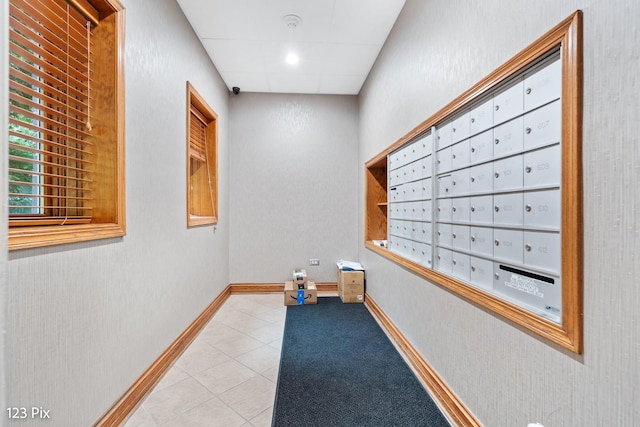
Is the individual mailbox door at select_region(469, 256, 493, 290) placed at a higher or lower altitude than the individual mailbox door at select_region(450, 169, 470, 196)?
lower

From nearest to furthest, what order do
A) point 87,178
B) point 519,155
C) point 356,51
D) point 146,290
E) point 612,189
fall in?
point 612,189
point 519,155
point 87,178
point 146,290
point 356,51

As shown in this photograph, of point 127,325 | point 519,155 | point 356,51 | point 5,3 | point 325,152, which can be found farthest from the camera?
point 325,152

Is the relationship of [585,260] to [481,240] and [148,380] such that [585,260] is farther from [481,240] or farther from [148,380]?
[148,380]

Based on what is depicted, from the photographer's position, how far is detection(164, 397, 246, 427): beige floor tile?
1.61 meters

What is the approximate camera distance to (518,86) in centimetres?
119

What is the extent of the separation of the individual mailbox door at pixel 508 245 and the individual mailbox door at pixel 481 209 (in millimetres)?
83

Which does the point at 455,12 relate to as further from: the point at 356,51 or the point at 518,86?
the point at 356,51

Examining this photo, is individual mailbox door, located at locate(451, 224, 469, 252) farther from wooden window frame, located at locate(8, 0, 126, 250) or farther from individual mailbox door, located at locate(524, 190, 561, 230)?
wooden window frame, located at locate(8, 0, 126, 250)

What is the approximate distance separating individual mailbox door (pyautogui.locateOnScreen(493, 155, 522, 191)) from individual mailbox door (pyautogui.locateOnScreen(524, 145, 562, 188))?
0.03m

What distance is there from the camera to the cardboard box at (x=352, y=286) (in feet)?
12.2

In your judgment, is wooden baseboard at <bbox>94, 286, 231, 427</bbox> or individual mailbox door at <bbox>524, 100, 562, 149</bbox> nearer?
individual mailbox door at <bbox>524, 100, 562, 149</bbox>

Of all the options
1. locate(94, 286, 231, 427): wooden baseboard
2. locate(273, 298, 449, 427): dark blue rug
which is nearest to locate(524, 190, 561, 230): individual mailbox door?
locate(273, 298, 449, 427): dark blue rug

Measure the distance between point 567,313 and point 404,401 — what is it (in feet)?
3.89

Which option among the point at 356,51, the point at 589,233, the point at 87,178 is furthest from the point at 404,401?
the point at 356,51
